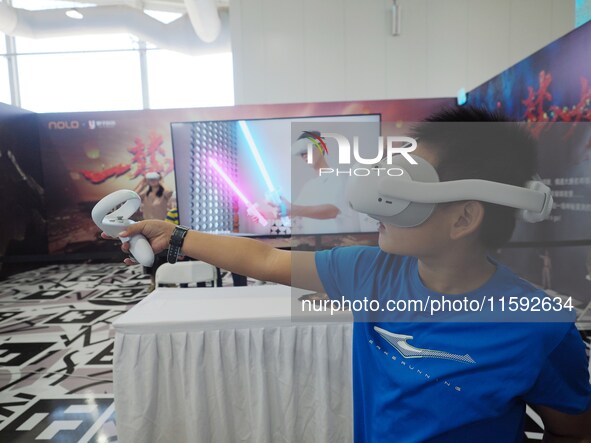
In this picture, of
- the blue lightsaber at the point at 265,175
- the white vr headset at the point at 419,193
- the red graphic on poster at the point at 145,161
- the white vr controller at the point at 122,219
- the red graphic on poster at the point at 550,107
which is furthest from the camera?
the red graphic on poster at the point at 145,161

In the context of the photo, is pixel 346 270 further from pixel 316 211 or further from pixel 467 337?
pixel 316 211

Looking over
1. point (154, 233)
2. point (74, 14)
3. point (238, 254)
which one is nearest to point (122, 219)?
point (154, 233)

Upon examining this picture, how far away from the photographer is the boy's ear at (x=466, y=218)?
488 millimetres

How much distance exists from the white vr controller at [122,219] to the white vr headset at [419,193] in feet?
1.36

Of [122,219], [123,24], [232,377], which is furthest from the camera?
[123,24]

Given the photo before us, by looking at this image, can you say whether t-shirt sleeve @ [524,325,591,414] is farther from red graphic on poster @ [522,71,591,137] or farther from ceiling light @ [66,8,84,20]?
ceiling light @ [66,8,84,20]

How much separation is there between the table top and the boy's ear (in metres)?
0.83

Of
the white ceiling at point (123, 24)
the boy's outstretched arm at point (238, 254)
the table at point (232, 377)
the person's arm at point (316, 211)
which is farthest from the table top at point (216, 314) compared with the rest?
the white ceiling at point (123, 24)

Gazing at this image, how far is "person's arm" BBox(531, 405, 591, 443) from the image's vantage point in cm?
55

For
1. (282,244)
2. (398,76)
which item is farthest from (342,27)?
(282,244)

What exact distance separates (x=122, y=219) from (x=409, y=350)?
574 mm

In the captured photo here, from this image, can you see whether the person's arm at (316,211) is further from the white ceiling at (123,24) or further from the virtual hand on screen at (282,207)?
the white ceiling at (123,24)

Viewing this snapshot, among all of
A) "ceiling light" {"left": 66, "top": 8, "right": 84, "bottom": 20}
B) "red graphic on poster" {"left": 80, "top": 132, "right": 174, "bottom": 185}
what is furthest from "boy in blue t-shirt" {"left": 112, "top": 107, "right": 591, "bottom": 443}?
"ceiling light" {"left": 66, "top": 8, "right": 84, "bottom": 20}

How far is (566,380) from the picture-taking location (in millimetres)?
509
